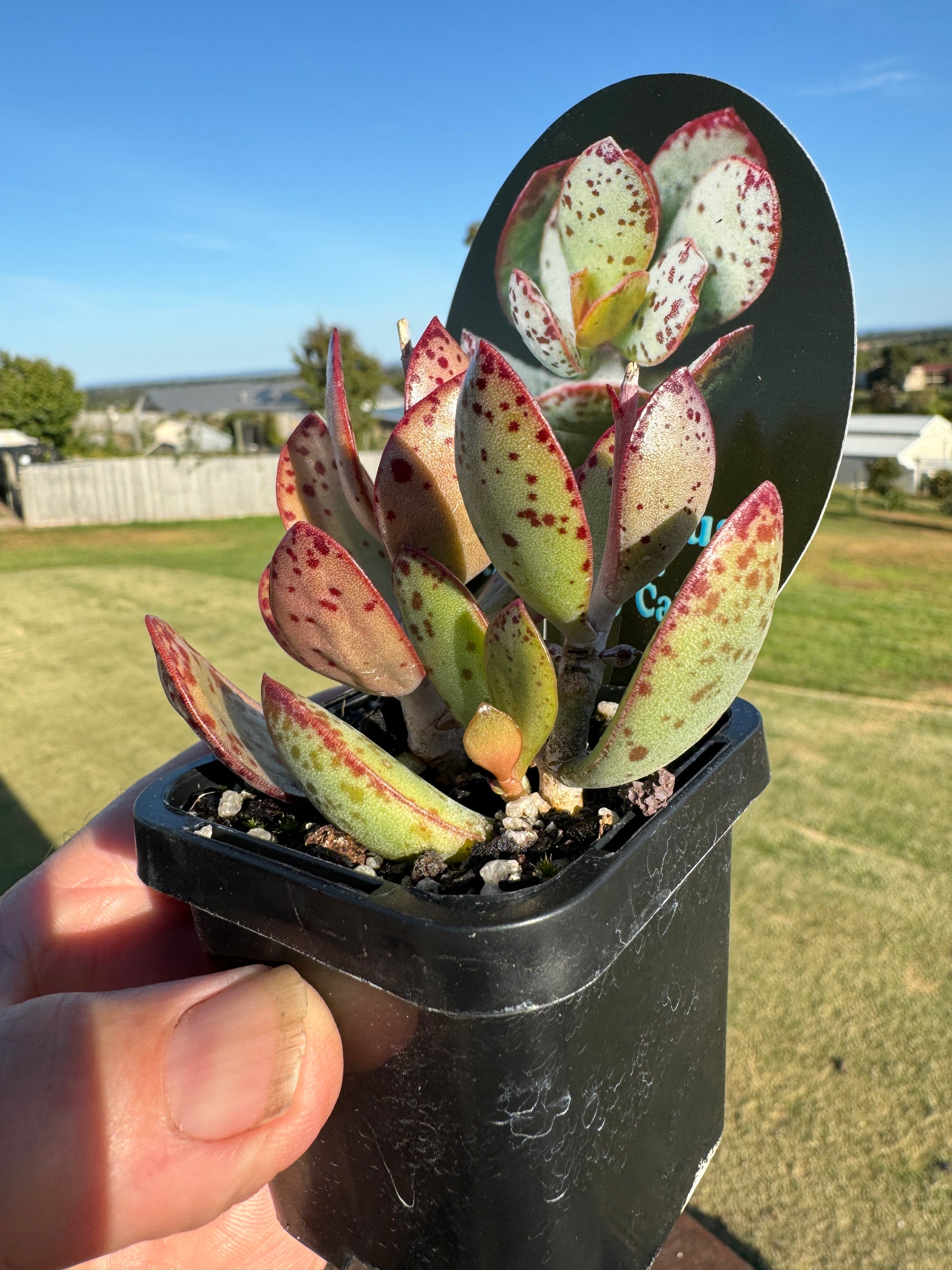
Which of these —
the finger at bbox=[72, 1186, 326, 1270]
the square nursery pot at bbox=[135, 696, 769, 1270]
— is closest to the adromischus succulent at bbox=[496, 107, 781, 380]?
the square nursery pot at bbox=[135, 696, 769, 1270]

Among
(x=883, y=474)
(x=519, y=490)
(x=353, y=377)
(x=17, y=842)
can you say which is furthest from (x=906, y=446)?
(x=519, y=490)

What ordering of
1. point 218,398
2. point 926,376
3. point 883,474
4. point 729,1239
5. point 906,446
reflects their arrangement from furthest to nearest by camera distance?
point 218,398
point 926,376
point 906,446
point 883,474
point 729,1239

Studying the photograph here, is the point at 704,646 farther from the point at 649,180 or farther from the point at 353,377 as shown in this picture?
the point at 353,377

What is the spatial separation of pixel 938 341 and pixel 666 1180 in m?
38.7

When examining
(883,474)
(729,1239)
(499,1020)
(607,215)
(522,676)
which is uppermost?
(607,215)

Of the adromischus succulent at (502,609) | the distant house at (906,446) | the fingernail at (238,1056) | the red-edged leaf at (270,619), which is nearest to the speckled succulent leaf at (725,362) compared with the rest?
the adromischus succulent at (502,609)

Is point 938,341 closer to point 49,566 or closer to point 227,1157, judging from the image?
point 49,566

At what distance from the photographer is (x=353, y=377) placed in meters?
14.2

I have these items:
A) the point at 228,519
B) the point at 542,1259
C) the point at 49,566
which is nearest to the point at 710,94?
the point at 542,1259

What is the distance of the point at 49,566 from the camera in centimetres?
528

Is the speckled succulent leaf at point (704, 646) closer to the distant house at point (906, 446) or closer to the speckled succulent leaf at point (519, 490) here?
the speckled succulent leaf at point (519, 490)

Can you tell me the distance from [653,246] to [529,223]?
10 cm

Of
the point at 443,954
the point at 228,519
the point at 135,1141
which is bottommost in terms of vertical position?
the point at 228,519

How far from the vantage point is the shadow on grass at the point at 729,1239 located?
99 centimetres
